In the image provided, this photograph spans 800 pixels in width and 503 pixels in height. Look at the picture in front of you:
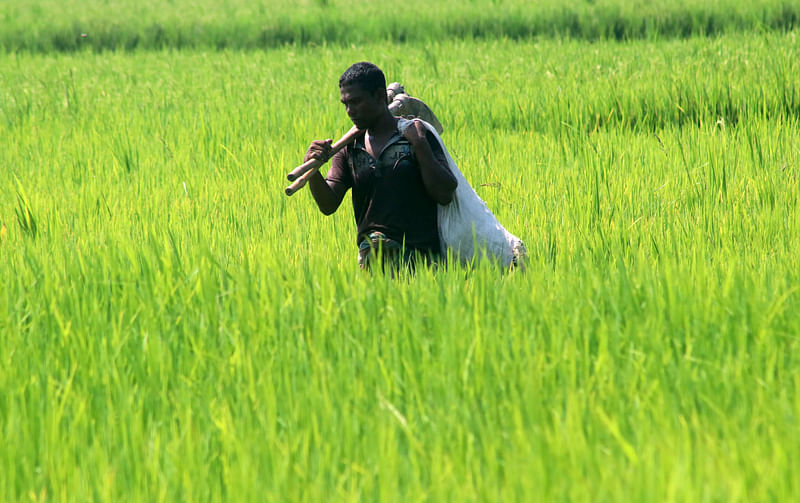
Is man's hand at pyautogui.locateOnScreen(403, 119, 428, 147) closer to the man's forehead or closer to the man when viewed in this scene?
the man

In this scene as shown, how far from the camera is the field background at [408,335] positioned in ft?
5.08

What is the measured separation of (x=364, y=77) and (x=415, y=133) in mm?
238

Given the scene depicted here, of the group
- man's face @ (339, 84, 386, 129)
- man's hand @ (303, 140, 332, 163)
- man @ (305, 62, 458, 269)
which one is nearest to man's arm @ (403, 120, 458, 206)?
man @ (305, 62, 458, 269)

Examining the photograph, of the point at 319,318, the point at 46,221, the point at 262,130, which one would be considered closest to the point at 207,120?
the point at 262,130

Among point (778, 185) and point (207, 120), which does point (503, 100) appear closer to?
point (207, 120)

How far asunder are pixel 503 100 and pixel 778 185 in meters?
2.81

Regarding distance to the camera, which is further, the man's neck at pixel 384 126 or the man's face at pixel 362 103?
the man's neck at pixel 384 126

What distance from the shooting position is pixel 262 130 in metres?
5.95

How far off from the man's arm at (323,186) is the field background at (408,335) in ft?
0.63

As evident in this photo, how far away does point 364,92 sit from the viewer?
2.62 metres

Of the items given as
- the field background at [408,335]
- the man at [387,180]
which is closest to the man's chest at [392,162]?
the man at [387,180]

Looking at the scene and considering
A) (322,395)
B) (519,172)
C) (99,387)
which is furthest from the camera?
(519,172)

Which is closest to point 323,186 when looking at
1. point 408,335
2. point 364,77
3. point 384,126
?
point 384,126

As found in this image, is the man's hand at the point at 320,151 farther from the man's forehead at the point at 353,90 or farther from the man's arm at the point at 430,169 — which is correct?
the man's arm at the point at 430,169
